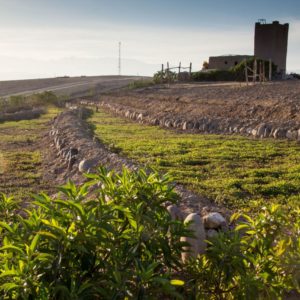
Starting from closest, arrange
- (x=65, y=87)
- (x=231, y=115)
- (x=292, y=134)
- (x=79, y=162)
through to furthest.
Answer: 1. (x=79, y=162)
2. (x=292, y=134)
3. (x=231, y=115)
4. (x=65, y=87)

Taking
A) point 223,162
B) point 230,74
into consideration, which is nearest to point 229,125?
point 223,162

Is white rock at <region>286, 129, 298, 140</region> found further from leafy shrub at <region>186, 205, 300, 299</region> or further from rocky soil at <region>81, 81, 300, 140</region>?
leafy shrub at <region>186, 205, 300, 299</region>

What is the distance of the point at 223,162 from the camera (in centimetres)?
1113

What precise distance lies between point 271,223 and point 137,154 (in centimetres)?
875

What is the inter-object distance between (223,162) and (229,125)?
6042mm

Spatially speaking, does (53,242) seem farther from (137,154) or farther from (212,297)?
(137,154)

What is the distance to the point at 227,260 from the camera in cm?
374

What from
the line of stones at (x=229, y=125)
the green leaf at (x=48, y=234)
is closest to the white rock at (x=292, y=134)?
the line of stones at (x=229, y=125)

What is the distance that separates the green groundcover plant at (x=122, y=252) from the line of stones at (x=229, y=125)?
10.6 m

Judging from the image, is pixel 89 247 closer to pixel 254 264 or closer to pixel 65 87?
pixel 254 264

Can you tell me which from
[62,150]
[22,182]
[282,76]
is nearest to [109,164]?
[22,182]

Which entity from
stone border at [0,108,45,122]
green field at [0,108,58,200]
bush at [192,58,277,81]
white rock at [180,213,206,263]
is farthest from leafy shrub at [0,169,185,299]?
bush at [192,58,277,81]

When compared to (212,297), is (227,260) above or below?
above

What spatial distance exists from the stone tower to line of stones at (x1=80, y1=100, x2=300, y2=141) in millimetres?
30352
